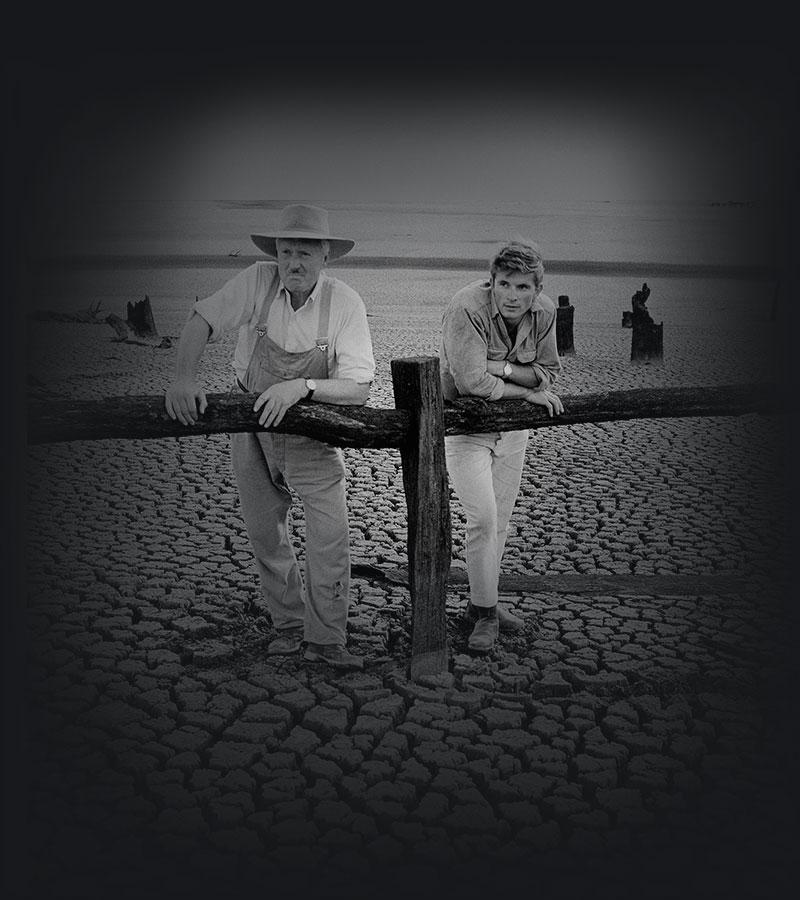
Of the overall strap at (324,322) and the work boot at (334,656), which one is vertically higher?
the overall strap at (324,322)

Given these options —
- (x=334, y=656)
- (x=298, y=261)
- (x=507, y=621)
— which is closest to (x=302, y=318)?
(x=298, y=261)

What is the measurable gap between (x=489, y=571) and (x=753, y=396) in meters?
1.33

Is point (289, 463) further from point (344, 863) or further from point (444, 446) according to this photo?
point (344, 863)

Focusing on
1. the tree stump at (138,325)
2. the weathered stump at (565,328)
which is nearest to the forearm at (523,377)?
the weathered stump at (565,328)

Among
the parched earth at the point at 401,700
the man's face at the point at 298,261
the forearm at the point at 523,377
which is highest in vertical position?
the man's face at the point at 298,261

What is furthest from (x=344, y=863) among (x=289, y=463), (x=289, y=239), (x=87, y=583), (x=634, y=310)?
(x=634, y=310)

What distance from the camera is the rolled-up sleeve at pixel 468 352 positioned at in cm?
383

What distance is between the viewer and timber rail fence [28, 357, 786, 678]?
11.7 ft

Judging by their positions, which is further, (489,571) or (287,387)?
(489,571)

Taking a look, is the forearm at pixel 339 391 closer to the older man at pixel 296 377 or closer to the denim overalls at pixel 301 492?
the older man at pixel 296 377

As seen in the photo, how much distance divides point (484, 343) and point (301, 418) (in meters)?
0.72

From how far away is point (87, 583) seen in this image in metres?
4.79

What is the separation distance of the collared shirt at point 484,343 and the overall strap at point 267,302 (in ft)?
2.03

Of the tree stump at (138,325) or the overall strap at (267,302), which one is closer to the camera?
the overall strap at (267,302)
